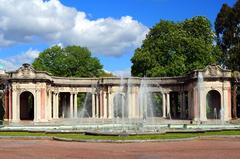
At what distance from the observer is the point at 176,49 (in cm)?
6962

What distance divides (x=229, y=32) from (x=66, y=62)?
1159 inches

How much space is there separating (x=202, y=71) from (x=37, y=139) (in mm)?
28417

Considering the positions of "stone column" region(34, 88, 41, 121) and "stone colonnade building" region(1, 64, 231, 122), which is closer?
"stone colonnade building" region(1, 64, 231, 122)

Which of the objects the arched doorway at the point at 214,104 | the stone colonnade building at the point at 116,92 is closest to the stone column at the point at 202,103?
the stone colonnade building at the point at 116,92

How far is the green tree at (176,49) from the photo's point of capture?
67812 millimetres

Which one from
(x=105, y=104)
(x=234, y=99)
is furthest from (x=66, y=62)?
(x=234, y=99)

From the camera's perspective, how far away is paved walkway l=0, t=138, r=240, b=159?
69.4 ft

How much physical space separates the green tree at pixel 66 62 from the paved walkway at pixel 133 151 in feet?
177

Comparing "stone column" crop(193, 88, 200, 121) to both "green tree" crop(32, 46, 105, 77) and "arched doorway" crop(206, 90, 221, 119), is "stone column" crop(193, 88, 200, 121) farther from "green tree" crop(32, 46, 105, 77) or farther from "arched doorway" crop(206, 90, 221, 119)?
"green tree" crop(32, 46, 105, 77)

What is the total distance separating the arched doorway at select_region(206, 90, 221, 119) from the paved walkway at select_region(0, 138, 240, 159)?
32.4 m

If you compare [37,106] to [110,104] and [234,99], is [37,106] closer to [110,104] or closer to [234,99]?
[110,104]

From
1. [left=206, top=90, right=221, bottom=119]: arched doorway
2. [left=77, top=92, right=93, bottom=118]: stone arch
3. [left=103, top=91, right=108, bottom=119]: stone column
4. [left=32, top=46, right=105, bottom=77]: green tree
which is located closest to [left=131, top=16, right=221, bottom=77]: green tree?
[left=206, top=90, right=221, bottom=119]: arched doorway

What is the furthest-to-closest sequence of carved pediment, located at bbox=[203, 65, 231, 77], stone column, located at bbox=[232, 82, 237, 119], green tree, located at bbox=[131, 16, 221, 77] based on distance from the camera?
green tree, located at bbox=[131, 16, 221, 77]
stone column, located at bbox=[232, 82, 237, 119]
carved pediment, located at bbox=[203, 65, 231, 77]

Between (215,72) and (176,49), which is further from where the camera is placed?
(176,49)
